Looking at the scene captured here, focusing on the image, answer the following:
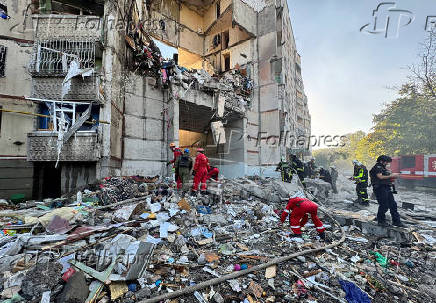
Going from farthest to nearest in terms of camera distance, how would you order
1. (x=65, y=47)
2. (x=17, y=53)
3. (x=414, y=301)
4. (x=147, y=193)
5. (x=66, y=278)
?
(x=17, y=53) → (x=65, y=47) → (x=147, y=193) → (x=414, y=301) → (x=66, y=278)

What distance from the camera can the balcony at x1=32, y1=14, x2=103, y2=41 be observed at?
281 inches

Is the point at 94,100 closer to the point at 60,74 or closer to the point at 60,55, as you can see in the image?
the point at 60,74

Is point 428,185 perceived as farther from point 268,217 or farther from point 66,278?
point 66,278

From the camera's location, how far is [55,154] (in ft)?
21.9

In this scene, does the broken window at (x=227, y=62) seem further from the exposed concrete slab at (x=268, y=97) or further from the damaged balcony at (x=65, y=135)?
the damaged balcony at (x=65, y=135)

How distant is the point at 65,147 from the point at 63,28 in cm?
481

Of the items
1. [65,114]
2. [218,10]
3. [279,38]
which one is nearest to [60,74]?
[65,114]

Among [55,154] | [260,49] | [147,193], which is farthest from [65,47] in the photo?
[260,49]

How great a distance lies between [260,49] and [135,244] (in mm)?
16804

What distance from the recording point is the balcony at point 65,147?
6.61m

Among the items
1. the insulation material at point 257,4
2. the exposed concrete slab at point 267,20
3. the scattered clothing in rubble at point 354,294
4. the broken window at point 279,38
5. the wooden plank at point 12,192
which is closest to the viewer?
the scattered clothing in rubble at point 354,294

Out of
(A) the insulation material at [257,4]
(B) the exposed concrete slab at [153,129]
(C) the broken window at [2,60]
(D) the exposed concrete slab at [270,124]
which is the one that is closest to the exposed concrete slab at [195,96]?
(B) the exposed concrete slab at [153,129]

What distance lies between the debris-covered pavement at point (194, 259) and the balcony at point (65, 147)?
2066 mm

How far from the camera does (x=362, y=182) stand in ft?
26.2
